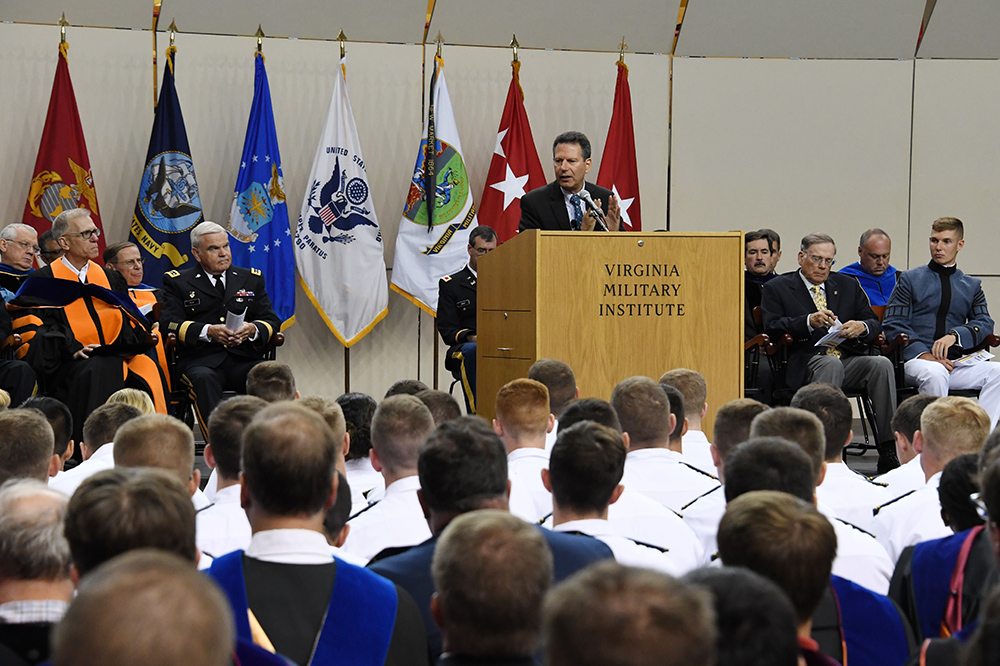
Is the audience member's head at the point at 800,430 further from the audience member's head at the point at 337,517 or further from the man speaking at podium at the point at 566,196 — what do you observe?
the man speaking at podium at the point at 566,196

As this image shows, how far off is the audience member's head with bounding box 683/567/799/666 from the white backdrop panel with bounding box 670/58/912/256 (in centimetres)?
728

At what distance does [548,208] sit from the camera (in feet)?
17.2

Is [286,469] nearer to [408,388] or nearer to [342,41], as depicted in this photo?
[408,388]

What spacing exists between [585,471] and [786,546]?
2.72ft

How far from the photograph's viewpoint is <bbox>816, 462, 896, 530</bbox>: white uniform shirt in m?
2.86

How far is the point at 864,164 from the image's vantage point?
828cm

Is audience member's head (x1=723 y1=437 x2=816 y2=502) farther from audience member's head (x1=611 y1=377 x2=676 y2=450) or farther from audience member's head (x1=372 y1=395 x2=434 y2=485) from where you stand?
audience member's head (x1=611 y1=377 x2=676 y2=450)

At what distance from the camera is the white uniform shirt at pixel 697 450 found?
3.68 m

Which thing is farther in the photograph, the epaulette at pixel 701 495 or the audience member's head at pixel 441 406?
Answer: the audience member's head at pixel 441 406

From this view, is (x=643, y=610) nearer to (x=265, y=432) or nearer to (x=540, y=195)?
(x=265, y=432)

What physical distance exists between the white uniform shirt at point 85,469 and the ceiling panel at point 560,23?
5.43 metres

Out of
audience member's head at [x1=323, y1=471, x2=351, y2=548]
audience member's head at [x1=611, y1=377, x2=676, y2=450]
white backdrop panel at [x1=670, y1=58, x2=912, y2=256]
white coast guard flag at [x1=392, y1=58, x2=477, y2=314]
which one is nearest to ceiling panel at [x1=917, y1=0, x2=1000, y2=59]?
white backdrop panel at [x1=670, y1=58, x2=912, y2=256]

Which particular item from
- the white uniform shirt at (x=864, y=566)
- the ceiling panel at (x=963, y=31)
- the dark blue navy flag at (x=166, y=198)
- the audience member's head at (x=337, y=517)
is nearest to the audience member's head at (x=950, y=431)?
the white uniform shirt at (x=864, y=566)

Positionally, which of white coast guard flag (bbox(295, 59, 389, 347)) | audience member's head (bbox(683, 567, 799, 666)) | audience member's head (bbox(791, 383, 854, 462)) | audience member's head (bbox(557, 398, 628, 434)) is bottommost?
audience member's head (bbox(791, 383, 854, 462))
